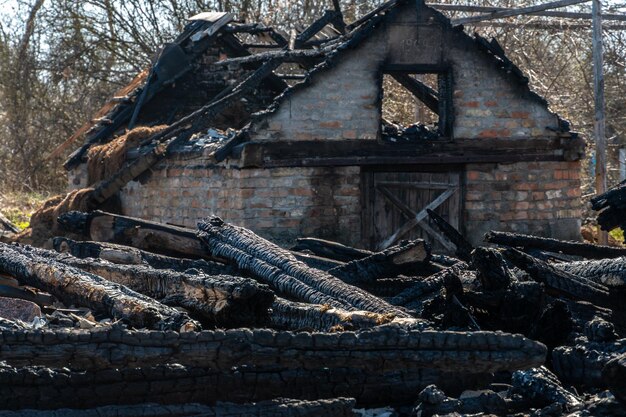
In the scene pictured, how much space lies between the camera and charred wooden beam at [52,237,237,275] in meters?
8.03

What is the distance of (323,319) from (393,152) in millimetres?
7720

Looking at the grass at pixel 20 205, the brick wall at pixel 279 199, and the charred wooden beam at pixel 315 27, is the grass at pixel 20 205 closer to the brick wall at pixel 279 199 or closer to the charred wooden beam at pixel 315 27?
the charred wooden beam at pixel 315 27

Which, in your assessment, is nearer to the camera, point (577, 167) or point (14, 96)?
point (577, 167)

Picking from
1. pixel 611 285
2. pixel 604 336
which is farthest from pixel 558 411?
pixel 611 285

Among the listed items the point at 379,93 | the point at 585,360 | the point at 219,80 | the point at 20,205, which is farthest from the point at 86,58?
the point at 585,360

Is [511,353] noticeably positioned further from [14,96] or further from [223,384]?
[14,96]

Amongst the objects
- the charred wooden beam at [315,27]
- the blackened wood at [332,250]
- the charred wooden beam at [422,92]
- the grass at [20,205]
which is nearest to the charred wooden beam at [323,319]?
the blackened wood at [332,250]

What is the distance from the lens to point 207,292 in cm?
621

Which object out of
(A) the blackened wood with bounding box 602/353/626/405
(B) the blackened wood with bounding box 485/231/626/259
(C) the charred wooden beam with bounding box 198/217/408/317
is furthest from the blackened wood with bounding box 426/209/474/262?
(A) the blackened wood with bounding box 602/353/626/405

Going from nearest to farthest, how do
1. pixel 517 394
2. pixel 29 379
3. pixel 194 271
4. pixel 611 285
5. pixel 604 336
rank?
pixel 29 379 → pixel 517 394 → pixel 604 336 → pixel 611 285 → pixel 194 271

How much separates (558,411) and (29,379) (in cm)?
232

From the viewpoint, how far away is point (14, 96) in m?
25.2

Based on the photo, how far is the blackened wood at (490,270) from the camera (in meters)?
6.14

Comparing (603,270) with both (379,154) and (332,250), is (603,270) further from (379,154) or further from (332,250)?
(379,154)
